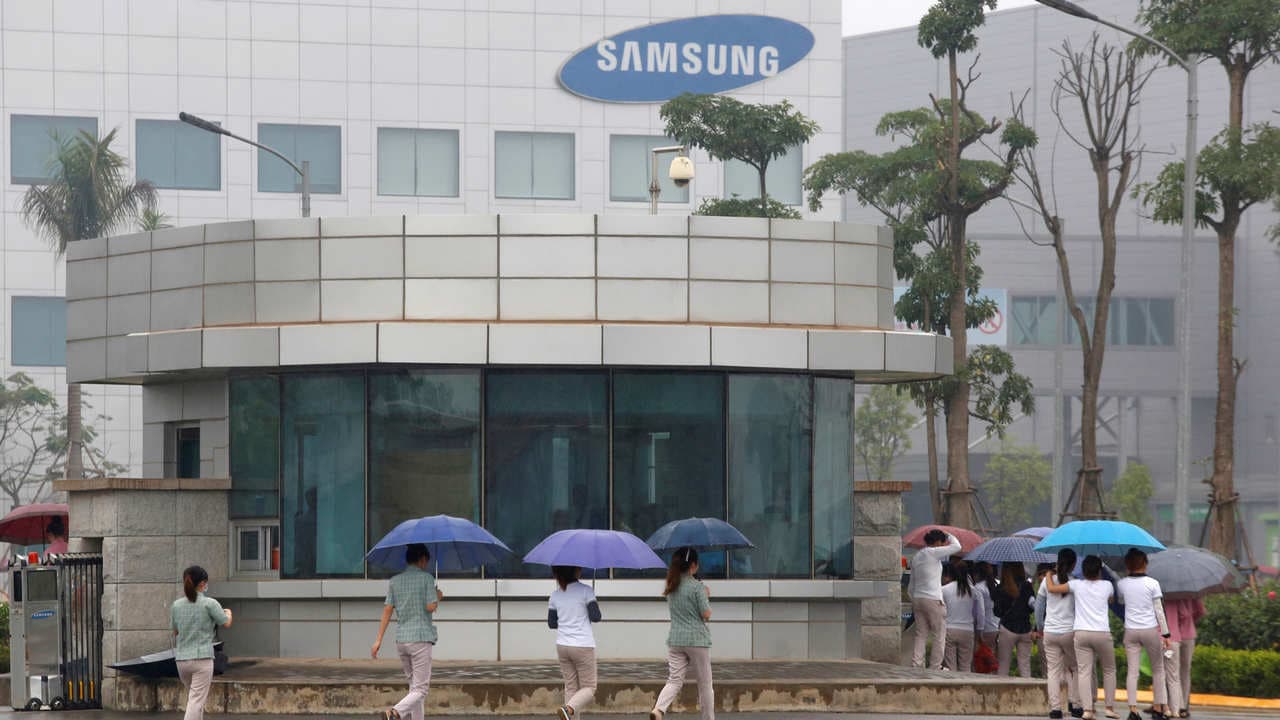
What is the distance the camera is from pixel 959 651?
24703 millimetres

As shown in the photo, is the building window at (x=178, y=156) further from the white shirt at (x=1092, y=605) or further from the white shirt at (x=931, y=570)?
the white shirt at (x=1092, y=605)

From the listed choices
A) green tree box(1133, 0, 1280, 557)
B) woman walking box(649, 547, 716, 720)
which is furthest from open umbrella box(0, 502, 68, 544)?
green tree box(1133, 0, 1280, 557)

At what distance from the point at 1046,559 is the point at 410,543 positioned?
9.13m

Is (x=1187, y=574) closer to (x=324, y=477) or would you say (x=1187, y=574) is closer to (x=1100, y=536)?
(x=1100, y=536)

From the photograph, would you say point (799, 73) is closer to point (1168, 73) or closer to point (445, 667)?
point (1168, 73)

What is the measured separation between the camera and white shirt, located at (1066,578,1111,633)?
62.7 ft

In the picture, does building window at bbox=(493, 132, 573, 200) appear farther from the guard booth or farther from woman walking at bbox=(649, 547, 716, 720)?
woman walking at bbox=(649, 547, 716, 720)

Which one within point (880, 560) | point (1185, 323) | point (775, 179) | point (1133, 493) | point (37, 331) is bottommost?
point (1133, 493)

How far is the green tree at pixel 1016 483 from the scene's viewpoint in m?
94.9

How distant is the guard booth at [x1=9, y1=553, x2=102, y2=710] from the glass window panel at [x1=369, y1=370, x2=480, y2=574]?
11.4 ft

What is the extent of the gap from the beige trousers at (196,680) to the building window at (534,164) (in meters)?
50.8

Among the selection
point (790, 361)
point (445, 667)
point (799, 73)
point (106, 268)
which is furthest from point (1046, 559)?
point (799, 73)

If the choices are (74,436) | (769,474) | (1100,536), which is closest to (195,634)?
(769,474)

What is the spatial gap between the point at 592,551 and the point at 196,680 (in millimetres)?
3765
